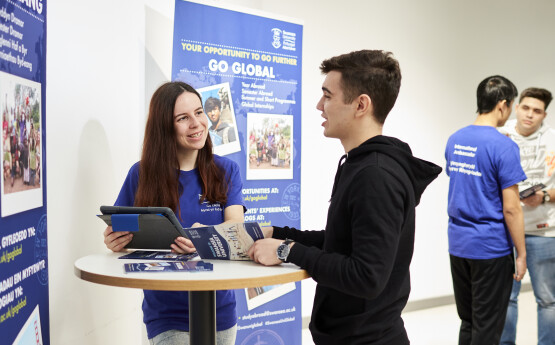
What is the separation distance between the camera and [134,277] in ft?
4.38

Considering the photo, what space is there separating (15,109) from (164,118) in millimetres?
646

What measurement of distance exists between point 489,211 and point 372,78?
5.55 ft

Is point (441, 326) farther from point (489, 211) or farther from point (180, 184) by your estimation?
point (180, 184)

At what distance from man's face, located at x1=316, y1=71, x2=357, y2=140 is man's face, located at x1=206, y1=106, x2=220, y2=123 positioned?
4.76ft

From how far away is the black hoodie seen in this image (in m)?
1.36

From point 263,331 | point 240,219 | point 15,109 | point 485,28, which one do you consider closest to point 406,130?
point 485,28

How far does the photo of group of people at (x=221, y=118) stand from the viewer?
117 inches

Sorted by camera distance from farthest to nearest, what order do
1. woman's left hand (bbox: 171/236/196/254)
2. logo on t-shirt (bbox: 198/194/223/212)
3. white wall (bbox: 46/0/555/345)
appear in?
white wall (bbox: 46/0/555/345)
logo on t-shirt (bbox: 198/194/223/212)
woman's left hand (bbox: 171/236/196/254)

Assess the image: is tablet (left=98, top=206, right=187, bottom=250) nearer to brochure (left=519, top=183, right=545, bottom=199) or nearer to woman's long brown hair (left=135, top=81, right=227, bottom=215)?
woman's long brown hair (left=135, top=81, right=227, bottom=215)

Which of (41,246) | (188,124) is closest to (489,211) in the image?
(188,124)

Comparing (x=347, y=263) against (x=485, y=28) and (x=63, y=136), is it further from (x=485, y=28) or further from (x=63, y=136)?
(x=485, y=28)

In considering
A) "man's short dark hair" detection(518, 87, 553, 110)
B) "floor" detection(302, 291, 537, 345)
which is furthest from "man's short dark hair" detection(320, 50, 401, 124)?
"floor" detection(302, 291, 537, 345)

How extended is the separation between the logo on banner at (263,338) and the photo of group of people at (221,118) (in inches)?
41.7

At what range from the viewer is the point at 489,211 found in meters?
2.93
